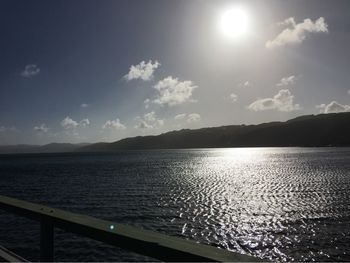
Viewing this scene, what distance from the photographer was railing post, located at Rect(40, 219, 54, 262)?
439 cm

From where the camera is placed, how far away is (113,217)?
106 ft

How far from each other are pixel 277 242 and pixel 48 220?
830 inches

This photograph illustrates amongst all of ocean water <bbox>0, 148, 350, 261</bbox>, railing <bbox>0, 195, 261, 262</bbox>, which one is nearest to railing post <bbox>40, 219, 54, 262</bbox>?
railing <bbox>0, 195, 261, 262</bbox>

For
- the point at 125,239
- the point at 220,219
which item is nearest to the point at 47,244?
the point at 125,239

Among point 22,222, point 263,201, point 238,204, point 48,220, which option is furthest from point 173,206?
point 48,220

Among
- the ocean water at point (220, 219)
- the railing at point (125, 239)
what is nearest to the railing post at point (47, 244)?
the railing at point (125, 239)

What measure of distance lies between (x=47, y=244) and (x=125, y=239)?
1.35m

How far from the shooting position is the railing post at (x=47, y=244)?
4395 millimetres

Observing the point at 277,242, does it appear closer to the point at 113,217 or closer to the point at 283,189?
the point at 113,217

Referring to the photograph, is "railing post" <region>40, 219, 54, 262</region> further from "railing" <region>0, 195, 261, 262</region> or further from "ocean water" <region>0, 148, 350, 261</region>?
"ocean water" <region>0, 148, 350, 261</region>

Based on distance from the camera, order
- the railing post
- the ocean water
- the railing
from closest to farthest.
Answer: the railing, the railing post, the ocean water

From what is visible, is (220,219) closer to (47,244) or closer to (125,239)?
(47,244)

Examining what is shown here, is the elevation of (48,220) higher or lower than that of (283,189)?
higher

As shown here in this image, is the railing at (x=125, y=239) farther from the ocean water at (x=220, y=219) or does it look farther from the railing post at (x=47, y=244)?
the ocean water at (x=220, y=219)
